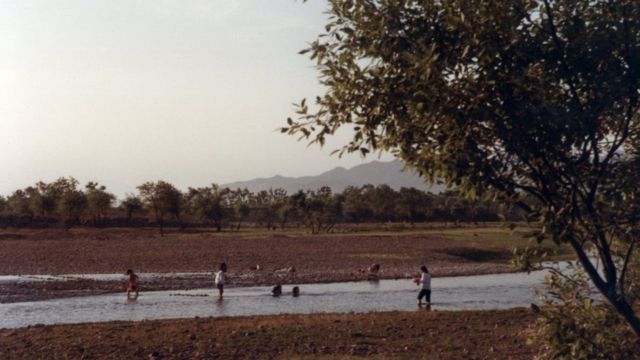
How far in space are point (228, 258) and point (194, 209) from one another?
6779cm

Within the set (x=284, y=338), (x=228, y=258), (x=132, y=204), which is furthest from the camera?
(x=132, y=204)

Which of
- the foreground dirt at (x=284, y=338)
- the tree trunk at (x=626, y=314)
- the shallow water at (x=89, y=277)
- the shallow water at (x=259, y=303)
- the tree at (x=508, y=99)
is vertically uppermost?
the tree at (x=508, y=99)

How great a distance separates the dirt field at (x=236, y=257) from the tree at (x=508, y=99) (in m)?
35.8

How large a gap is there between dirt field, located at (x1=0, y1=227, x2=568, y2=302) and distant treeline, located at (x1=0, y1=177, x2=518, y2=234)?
22.2m

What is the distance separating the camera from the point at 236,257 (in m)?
64.7

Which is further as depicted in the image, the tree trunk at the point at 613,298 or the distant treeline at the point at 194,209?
the distant treeline at the point at 194,209

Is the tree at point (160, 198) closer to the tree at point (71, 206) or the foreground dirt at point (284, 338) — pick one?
the tree at point (71, 206)

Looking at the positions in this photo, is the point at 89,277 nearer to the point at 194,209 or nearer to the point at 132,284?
the point at 132,284

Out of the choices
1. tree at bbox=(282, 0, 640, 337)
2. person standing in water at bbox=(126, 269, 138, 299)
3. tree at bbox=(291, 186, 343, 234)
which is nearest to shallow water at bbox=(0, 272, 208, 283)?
person standing in water at bbox=(126, 269, 138, 299)

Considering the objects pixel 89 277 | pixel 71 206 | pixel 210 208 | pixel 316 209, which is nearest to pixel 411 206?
pixel 316 209

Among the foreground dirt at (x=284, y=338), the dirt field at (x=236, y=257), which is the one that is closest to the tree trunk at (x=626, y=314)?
the foreground dirt at (x=284, y=338)

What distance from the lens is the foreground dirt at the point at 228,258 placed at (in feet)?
149

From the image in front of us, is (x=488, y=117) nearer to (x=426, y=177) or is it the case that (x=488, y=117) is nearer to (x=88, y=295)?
(x=426, y=177)

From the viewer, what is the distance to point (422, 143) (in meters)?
7.09
